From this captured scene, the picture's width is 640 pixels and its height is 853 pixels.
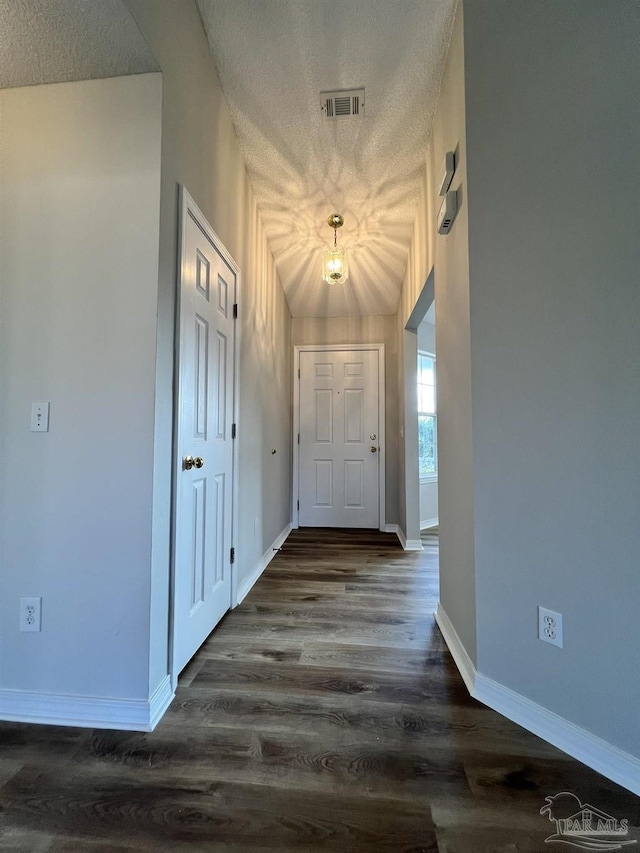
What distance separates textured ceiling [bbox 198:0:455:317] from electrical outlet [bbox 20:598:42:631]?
253cm

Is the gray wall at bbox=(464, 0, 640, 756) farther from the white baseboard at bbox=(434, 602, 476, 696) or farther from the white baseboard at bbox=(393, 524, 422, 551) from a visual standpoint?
the white baseboard at bbox=(393, 524, 422, 551)

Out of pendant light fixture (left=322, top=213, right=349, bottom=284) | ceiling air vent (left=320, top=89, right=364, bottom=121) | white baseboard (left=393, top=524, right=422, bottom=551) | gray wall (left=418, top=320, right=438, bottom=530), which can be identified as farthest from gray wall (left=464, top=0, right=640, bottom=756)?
gray wall (left=418, top=320, right=438, bottom=530)

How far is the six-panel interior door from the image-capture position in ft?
13.7

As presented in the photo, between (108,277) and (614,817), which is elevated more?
(108,277)

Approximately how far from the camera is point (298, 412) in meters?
4.25

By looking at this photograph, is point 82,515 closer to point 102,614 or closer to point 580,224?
point 102,614

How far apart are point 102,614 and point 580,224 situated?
2.13m

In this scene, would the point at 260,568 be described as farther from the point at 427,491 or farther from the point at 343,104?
the point at 343,104

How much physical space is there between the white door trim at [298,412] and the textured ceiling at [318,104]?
1.29 meters

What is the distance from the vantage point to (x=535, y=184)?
129 cm

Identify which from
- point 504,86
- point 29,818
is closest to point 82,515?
point 29,818

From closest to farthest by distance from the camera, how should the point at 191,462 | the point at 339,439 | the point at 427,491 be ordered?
the point at 191,462 → the point at 339,439 → the point at 427,491

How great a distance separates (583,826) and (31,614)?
1.81 meters

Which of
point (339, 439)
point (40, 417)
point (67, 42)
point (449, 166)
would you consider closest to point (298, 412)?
point (339, 439)
